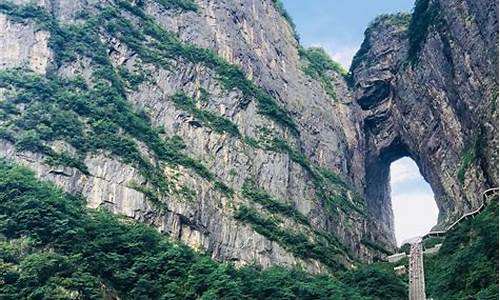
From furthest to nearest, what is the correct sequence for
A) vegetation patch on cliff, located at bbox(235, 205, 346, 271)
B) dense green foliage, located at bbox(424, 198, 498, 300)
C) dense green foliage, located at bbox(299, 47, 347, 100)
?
dense green foliage, located at bbox(299, 47, 347, 100), vegetation patch on cliff, located at bbox(235, 205, 346, 271), dense green foliage, located at bbox(424, 198, 498, 300)

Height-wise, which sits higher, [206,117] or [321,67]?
[321,67]

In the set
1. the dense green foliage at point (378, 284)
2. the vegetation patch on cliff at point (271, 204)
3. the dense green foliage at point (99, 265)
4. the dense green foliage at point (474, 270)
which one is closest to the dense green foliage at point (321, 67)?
the vegetation patch on cliff at point (271, 204)

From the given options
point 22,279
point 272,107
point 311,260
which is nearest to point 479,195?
point 311,260

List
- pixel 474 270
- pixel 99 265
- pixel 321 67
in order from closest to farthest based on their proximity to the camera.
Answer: pixel 474 270 < pixel 99 265 < pixel 321 67

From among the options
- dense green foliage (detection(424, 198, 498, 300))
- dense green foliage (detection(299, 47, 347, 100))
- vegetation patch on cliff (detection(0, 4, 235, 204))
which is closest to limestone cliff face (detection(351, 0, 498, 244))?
dense green foliage (detection(299, 47, 347, 100))

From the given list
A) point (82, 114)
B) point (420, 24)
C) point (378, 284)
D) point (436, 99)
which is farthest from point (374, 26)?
point (378, 284)

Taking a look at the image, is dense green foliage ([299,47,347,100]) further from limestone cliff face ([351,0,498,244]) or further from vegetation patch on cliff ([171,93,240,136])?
vegetation patch on cliff ([171,93,240,136])

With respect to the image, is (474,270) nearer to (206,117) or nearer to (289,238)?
(289,238)
